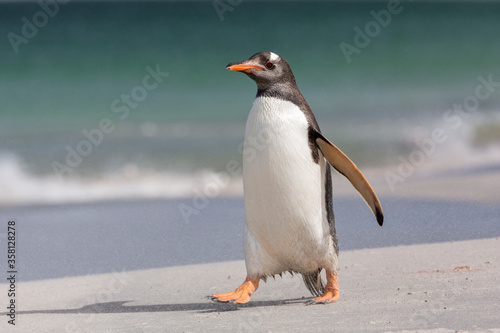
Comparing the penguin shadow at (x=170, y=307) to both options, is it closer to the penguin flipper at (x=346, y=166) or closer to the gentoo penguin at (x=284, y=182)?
the gentoo penguin at (x=284, y=182)

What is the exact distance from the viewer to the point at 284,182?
3.67 meters

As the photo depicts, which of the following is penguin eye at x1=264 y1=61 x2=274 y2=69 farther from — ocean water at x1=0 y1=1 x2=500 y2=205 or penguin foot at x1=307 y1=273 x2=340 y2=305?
ocean water at x1=0 y1=1 x2=500 y2=205

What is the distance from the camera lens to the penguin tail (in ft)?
13.0

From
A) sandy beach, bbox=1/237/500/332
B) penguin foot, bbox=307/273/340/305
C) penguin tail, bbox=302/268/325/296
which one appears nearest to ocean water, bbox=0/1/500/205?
sandy beach, bbox=1/237/500/332

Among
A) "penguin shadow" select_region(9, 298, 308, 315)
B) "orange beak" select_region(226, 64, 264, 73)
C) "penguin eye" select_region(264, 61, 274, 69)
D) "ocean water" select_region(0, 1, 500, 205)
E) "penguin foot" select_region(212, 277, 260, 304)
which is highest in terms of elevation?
"ocean water" select_region(0, 1, 500, 205)

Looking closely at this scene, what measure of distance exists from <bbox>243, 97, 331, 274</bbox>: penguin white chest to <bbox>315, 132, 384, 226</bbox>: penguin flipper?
0.07m

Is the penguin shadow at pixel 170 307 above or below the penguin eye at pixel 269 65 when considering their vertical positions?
below

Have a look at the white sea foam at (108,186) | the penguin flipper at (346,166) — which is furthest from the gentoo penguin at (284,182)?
the white sea foam at (108,186)

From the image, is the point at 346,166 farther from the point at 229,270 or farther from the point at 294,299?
the point at 229,270

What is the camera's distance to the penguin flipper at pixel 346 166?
367 centimetres

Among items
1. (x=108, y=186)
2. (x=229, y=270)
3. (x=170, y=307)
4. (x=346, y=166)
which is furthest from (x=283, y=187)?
(x=108, y=186)

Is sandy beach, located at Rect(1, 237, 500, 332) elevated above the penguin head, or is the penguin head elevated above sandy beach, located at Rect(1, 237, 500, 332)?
the penguin head

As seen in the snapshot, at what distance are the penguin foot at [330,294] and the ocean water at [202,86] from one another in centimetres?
447

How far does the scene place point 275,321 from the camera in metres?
3.31
